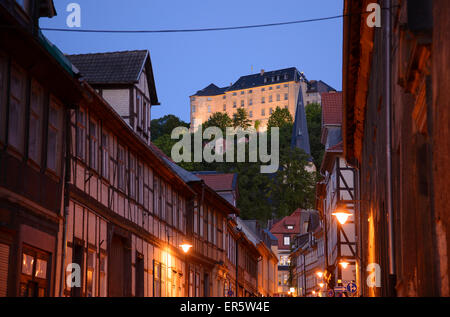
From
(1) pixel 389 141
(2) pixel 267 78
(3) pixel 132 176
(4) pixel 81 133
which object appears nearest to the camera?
(1) pixel 389 141

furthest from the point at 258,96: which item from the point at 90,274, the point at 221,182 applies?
the point at 90,274

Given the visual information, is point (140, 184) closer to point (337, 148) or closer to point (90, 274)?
point (90, 274)

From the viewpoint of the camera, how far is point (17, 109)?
15.9m

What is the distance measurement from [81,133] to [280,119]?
5599 inches

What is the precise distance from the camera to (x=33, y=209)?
16641mm

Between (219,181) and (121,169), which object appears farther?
(219,181)

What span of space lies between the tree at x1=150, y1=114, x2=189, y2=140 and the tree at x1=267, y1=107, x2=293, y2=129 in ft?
79.7

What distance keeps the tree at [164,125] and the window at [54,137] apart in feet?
380

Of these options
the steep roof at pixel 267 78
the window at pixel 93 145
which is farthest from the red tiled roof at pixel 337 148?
the steep roof at pixel 267 78

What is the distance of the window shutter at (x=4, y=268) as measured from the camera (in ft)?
49.2

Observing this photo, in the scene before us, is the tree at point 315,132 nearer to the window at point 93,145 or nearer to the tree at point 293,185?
the tree at point 293,185
